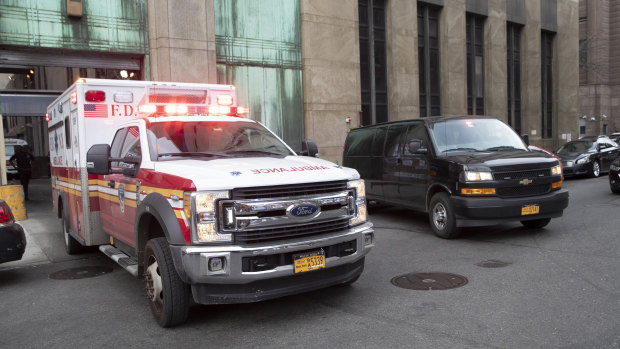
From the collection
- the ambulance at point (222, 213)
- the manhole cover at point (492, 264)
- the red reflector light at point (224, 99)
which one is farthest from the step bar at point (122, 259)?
the manhole cover at point (492, 264)

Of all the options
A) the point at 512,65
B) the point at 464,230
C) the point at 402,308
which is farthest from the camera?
the point at 512,65

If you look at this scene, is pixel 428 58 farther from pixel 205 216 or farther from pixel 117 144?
pixel 205 216

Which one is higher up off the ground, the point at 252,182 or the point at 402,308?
the point at 252,182

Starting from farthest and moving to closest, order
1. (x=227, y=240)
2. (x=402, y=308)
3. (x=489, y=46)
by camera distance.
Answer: (x=489, y=46) < (x=402, y=308) < (x=227, y=240)

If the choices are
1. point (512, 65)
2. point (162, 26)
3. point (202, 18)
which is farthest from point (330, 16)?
point (512, 65)

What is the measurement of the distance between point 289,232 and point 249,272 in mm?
503

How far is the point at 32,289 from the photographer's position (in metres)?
6.49

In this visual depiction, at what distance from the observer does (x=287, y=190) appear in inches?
178

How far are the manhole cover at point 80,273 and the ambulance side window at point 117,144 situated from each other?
5.67 ft

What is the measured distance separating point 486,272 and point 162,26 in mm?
13457

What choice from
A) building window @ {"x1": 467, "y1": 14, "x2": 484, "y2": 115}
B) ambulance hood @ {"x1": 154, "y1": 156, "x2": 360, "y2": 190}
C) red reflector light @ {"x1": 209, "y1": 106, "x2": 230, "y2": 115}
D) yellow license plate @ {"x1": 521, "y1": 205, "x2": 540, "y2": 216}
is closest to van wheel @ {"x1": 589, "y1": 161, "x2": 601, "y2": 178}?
building window @ {"x1": 467, "y1": 14, "x2": 484, "y2": 115}

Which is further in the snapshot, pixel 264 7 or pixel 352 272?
pixel 264 7

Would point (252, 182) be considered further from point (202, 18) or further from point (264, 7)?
point (264, 7)

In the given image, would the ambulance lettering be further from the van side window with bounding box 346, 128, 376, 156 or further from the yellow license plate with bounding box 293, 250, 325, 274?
the van side window with bounding box 346, 128, 376, 156
